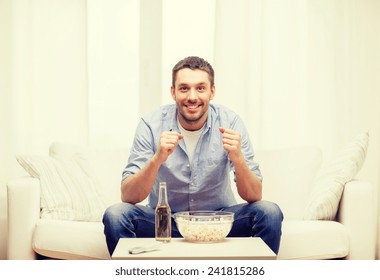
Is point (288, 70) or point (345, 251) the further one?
point (288, 70)

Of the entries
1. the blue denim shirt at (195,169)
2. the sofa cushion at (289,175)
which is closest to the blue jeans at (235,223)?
the blue denim shirt at (195,169)

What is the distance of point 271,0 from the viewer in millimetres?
3480

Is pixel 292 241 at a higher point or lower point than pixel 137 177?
lower

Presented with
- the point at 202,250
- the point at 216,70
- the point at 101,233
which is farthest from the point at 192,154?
the point at 216,70

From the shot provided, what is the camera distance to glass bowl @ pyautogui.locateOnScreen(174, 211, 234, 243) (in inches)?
68.9

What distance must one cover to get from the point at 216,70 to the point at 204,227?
1796mm

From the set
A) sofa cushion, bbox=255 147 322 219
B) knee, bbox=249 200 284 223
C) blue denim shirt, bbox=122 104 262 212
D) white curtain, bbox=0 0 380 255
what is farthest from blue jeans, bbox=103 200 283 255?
white curtain, bbox=0 0 380 255

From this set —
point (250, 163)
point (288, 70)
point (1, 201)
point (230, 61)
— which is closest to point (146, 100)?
point (230, 61)

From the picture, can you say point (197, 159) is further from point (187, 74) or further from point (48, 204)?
point (48, 204)

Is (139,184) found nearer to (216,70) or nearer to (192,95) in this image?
(192,95)

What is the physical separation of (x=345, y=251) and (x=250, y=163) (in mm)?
507

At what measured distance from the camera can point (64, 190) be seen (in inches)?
101

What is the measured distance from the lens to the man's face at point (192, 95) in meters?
2.37

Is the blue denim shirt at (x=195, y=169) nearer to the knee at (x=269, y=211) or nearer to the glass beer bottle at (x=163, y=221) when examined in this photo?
the knee at (x=269, y=211)
